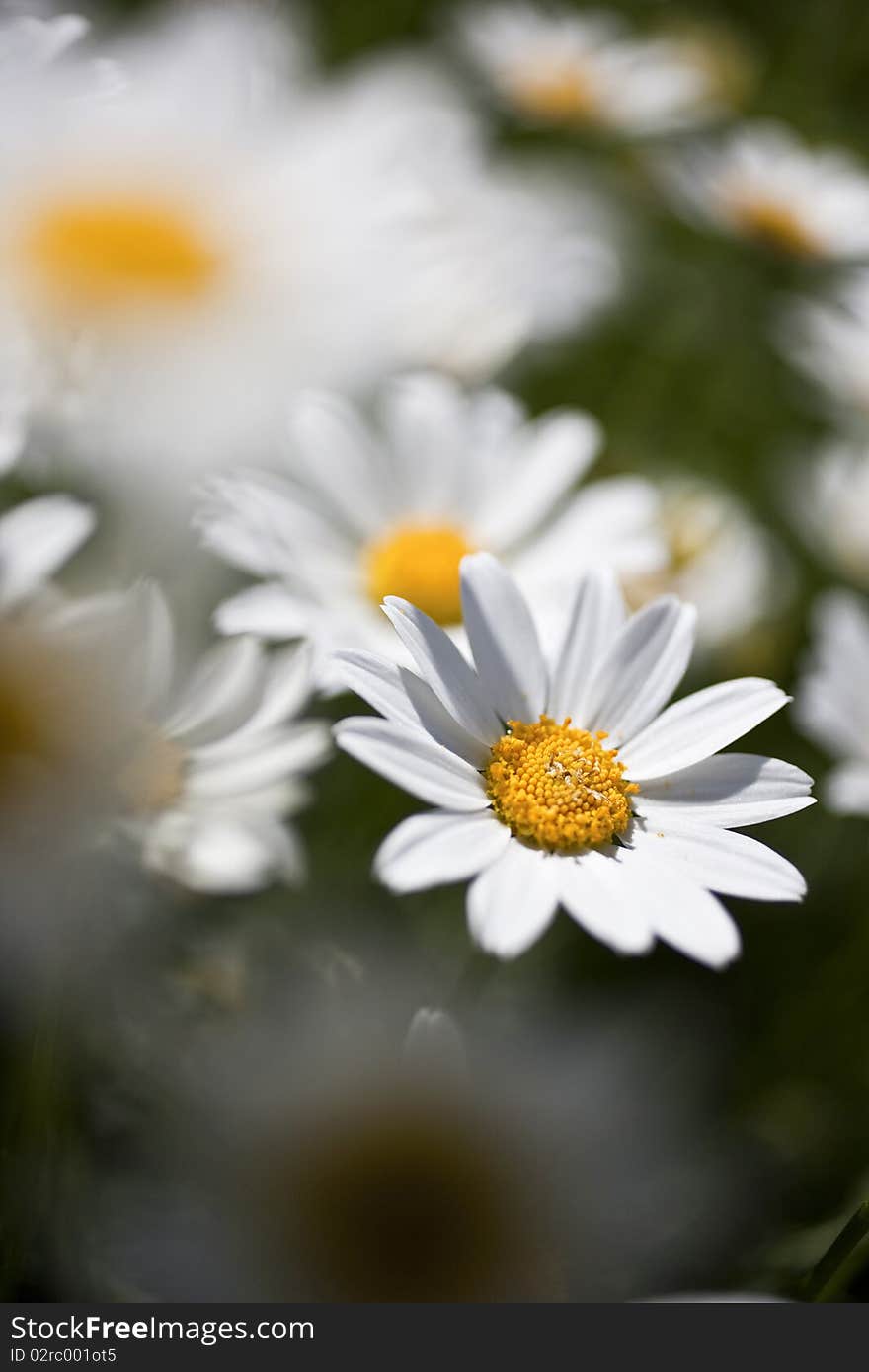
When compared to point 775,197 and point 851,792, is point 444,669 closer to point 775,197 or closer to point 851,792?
point 851,792

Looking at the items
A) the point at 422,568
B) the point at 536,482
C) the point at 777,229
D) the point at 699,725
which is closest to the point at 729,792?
the point at 699,725

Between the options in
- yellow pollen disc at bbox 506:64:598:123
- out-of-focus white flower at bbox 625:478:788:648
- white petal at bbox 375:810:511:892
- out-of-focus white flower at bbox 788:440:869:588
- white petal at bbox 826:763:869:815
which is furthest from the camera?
yellow pollen disc at bbox 506:64:598:123

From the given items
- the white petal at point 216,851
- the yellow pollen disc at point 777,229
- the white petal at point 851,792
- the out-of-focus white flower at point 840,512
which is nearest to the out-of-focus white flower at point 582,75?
the yellow pollen disc at point 777,229

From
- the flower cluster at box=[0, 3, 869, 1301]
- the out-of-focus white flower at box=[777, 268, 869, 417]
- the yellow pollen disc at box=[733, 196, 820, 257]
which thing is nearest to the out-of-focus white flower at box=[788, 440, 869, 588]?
the out-of-focus white flower at box=[777, 268, 869, 417]

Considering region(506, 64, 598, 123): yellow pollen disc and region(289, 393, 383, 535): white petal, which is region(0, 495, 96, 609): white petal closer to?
region(289, 393, 383, 535): white petal

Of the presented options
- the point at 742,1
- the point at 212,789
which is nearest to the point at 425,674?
the point at 212,789

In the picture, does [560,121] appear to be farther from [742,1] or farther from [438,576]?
[438,576]
